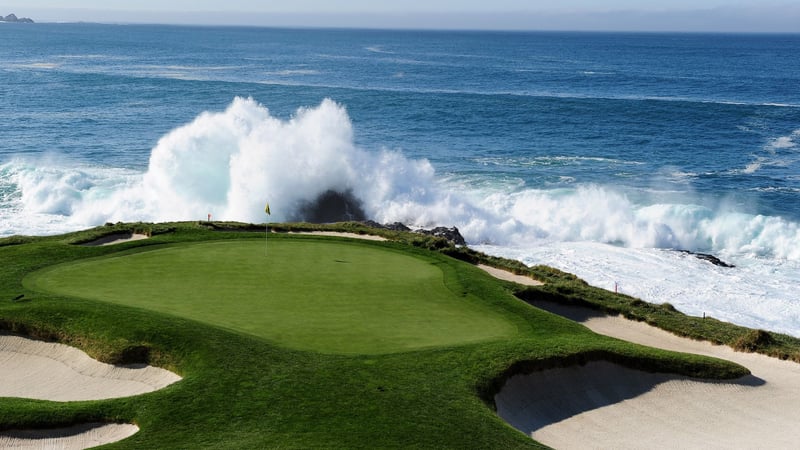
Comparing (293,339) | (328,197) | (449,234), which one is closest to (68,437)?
(293,339)

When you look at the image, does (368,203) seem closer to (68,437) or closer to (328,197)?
A: (328,197)

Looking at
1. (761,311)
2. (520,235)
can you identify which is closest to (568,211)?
(520,235)

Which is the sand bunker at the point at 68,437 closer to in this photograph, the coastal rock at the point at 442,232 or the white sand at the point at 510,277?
the white sand at the point at 510,277

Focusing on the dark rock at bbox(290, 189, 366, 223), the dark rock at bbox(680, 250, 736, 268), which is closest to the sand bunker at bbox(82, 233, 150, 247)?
the dark rock at bbox(290, 189, 366, 223)

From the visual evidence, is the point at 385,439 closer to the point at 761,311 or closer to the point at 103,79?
the point at 761,311

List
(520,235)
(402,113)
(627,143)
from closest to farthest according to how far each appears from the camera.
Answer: (520,235) → (627,143) → (402,113)

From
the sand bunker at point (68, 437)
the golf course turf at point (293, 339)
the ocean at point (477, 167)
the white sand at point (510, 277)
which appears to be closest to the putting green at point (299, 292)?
the golf course turf at point (293, 339)
